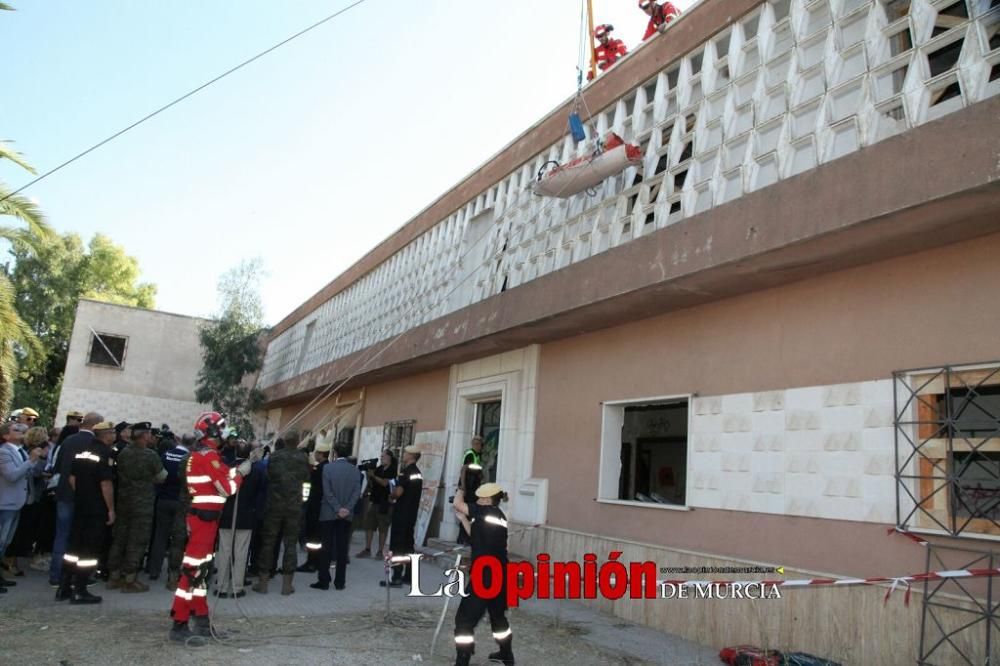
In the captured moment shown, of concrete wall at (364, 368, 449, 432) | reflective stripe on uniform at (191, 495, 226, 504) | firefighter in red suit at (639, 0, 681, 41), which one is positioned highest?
firefighter in red suit at (639, 0, 681, 41)

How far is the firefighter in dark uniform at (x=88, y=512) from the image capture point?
7.37m

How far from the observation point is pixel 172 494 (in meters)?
8.71

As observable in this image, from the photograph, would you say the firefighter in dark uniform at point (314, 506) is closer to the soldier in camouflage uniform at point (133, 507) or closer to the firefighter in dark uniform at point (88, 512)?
the soldier in camouflage uniform at point (133, 507)

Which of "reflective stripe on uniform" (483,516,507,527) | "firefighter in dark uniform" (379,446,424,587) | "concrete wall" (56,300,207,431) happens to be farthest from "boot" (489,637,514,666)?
"concrete wall" (56,300,207,431)

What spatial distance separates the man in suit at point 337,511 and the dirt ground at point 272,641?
5.21 ft

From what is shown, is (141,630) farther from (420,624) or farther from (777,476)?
(777,476)

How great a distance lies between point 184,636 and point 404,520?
393cm

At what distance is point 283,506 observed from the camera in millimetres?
8781

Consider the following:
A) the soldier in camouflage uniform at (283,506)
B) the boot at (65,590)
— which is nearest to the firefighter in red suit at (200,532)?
the boot at (65,590)

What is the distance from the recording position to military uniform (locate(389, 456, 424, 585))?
9.76 m

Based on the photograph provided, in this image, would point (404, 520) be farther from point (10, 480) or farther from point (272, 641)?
point (10, 480)

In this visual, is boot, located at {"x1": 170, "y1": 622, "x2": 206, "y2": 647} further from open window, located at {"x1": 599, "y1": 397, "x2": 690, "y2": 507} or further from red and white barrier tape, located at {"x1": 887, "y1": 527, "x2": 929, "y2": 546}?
→ open window, located at {"x1": 599, "y1": 397, "x2": 690, "y2": 507}

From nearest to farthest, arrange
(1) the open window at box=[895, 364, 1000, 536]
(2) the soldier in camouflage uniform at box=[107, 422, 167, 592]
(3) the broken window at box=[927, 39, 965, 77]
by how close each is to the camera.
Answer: (1) the open window at box=[895, 364, 1000, 536]
(3) the broken window at box=[927, 39, 965, 77]
(2) the soldier in camouflage uniform at box=[107, 422, 167, 592]

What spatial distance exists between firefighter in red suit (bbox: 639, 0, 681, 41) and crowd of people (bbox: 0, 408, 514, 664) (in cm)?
634
